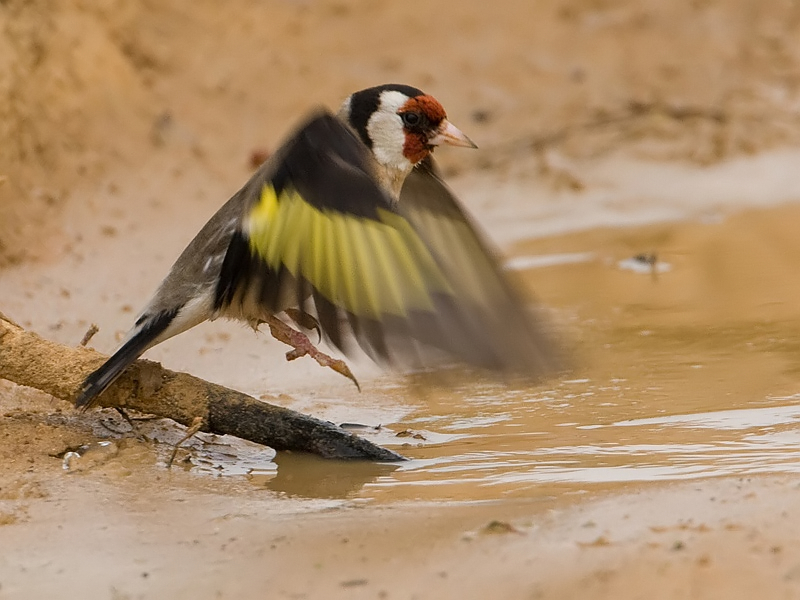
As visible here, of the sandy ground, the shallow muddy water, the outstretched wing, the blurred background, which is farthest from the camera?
the blurred background

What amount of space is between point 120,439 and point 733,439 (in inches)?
68.2

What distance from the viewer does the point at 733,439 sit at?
373 centimetres

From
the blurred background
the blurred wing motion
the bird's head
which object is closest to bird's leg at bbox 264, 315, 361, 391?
the blurred wing motion

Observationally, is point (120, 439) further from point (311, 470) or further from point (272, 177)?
point (272, 177)

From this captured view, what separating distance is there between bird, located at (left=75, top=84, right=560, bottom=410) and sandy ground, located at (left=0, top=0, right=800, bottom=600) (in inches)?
14.5

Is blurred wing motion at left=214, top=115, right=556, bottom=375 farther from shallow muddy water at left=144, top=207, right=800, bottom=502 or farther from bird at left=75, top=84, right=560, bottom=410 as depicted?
shallow muddy water at left=144, top=207, right=800, bottom=502

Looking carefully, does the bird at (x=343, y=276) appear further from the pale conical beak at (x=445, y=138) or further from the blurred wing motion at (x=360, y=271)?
the pale conical beak at (x=445, y=138)

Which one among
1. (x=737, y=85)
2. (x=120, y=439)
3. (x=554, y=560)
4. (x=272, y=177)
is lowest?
(x=554, y=560)

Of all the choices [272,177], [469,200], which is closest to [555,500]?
[272,177]

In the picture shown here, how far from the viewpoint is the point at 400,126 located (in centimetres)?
446

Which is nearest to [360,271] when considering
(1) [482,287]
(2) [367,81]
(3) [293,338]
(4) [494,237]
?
(1) [482,287]

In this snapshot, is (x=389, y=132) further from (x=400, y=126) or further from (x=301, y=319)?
(x=301, y=319)

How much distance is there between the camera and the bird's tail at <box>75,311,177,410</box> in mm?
3670

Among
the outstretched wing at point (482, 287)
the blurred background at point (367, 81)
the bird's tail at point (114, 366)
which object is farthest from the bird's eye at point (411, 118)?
the blurred background at point (367, 81)
